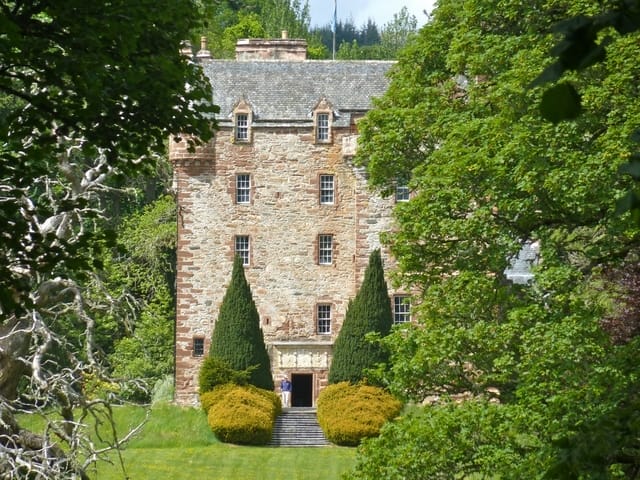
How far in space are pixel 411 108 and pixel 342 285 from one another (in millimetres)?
25145

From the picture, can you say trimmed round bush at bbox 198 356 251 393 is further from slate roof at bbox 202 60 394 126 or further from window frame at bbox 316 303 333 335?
slate roof at bbox 202 60 394 126

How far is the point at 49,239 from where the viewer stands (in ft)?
36.6

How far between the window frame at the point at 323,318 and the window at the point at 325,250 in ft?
5.02

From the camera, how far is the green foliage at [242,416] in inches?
1699

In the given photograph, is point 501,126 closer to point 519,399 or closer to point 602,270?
point 602,270

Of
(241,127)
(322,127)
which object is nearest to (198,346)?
(241,127)

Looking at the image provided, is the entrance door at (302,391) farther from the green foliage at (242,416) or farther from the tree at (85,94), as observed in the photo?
the tree at (85,94)

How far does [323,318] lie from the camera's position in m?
49.2

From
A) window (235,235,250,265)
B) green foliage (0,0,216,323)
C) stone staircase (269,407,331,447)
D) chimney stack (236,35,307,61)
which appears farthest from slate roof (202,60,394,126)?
green foliage (0,0,216,323)

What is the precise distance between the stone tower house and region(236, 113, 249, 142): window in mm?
36

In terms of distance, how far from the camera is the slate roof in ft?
164

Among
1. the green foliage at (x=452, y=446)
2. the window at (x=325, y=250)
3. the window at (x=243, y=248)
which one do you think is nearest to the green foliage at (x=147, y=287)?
the window at (x=243, y=248)

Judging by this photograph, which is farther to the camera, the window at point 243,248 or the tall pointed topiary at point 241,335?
the window at point 243,248

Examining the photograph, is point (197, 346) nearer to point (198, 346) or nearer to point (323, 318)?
point (198, 346)
